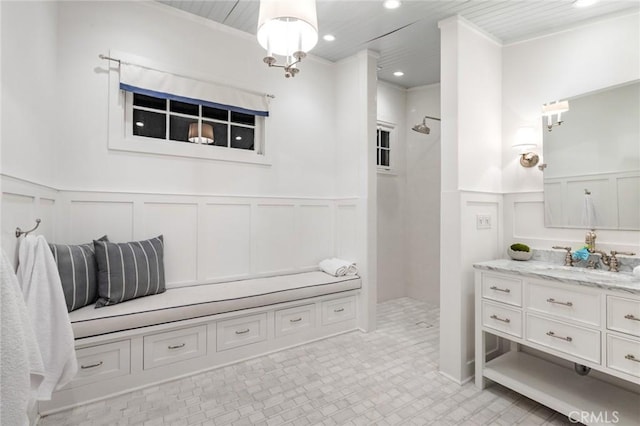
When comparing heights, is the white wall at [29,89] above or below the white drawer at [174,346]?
above

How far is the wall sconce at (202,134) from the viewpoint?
2.92m

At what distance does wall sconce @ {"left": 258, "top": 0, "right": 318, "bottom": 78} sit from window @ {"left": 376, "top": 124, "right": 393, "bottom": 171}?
269 cm

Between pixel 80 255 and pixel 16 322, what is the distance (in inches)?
49.9

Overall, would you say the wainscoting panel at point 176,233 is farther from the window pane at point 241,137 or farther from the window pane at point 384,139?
the window pane at point 384,139

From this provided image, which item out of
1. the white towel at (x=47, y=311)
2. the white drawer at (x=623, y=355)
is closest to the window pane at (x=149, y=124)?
the white towel at (x=47, y=311)

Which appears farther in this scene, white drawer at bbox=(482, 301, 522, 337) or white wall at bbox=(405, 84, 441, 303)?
white wall at bbox=(405, 84, 441, 303)

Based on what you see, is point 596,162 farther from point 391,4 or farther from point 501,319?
point 391,4

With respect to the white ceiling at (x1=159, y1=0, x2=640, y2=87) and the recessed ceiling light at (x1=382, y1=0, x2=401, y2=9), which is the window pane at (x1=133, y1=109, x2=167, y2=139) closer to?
the white ceiling at (x1=159, y1=0, x2=640, y2=87)

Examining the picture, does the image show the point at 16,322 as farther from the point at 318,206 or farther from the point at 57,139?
the point at 318,206

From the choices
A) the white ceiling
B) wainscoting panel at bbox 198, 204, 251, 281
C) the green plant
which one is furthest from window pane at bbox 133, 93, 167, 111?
the green plant

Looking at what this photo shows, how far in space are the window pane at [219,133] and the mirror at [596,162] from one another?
2.81 metres

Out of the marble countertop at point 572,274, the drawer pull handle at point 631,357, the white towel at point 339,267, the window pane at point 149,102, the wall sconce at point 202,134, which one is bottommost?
the drawer pull handle at point 631,357

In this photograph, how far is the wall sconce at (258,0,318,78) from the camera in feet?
5.29

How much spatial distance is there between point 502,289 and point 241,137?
105 inches
